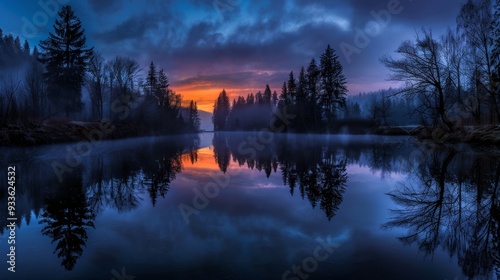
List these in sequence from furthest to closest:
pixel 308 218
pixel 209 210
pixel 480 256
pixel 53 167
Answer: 1. pixel 53 167
2. pixel 209 210
3. pixel 308 218
4. pixel 480 256

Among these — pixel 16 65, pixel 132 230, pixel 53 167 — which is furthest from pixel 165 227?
pixel 16 65

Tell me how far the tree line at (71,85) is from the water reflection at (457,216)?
80.6ft

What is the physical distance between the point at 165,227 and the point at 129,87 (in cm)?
5814

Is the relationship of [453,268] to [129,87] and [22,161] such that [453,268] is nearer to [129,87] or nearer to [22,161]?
[22,161]

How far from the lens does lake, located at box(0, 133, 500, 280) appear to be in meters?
3.81

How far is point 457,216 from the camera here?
5734 mm

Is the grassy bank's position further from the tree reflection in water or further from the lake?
the lake

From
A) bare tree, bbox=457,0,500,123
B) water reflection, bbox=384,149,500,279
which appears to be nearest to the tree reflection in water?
water reflection, bbox=384,149,500,279

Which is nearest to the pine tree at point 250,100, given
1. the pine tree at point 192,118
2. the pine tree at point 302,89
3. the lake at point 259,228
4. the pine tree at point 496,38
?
the pine tree at point 192,118

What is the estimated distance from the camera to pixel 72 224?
572 centimetres

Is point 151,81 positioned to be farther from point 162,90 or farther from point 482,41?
point 482,41

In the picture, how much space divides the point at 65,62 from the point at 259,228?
4572 centimetres

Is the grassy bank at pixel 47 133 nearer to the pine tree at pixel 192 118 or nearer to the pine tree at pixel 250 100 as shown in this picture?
the pine tree at pixel 192 118

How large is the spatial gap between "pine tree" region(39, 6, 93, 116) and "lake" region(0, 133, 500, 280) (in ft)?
115
